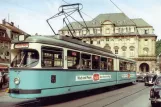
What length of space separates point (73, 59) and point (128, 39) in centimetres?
7469

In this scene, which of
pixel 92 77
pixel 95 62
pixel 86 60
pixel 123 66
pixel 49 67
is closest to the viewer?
pixel 49 67

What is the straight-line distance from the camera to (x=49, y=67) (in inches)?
506

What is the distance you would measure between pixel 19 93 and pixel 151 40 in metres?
80.2

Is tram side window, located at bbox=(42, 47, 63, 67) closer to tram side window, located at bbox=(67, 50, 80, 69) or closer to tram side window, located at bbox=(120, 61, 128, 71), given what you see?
tram side window, located at bbox=(67, 50, 80, 69)

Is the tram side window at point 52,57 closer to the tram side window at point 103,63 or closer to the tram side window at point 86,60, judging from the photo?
the tram side window at point 86,60

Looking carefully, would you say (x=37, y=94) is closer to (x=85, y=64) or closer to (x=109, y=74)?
(x=85, y=64)

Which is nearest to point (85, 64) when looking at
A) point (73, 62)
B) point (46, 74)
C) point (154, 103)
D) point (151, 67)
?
point (73, 62)

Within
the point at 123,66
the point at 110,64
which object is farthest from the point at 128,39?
the point at 110,64

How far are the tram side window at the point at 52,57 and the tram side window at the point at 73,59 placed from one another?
0.76 metres

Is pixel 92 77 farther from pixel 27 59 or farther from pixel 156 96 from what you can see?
pixel 156 96

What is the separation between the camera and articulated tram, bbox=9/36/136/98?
1211 cm

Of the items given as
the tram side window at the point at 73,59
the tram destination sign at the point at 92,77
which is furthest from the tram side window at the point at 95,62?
the tram side window at the point at 73,59

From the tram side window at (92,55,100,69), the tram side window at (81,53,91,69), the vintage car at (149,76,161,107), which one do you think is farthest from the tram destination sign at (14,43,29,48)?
the tram side window at (92,55,100,69)

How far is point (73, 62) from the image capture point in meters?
14.8
